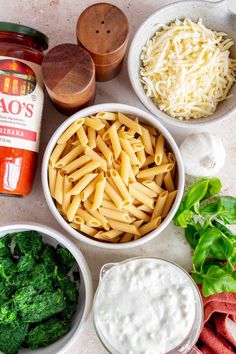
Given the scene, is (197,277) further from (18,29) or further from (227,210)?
(18,29)

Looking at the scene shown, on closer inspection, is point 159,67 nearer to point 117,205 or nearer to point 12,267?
point 117,205

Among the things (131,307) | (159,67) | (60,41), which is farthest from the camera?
(60,41)

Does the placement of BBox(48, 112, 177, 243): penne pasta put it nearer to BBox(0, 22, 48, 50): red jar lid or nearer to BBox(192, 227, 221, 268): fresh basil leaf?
BBox(192, 227, 221, 268): fresh basil leaf

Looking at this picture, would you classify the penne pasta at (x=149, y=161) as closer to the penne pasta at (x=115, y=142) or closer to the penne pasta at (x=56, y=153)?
the penne pasta at (x=115, y=142)

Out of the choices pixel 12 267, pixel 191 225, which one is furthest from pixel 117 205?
pixel 12 267

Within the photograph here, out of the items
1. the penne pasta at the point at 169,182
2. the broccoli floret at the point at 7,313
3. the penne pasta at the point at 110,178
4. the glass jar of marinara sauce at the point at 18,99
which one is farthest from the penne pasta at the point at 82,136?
the broccoli floret at the point at 7,313

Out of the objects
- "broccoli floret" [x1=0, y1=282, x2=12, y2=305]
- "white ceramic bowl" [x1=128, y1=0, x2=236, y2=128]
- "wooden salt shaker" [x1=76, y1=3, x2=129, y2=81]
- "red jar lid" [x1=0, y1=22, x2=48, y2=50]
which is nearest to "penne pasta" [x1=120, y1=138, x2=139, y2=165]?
"white ceramic bowl" [x1=128, y1=0, x2=236, y2=128]
